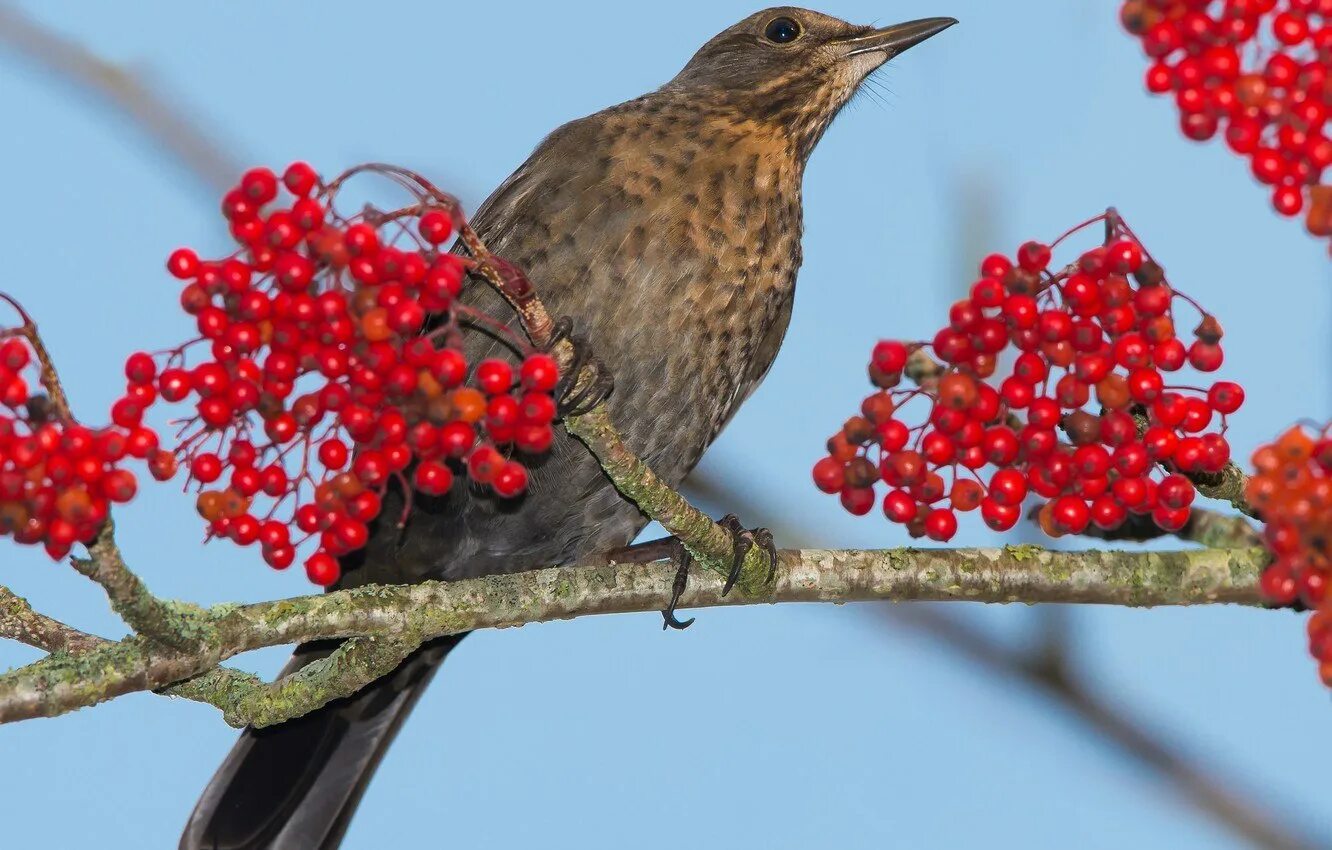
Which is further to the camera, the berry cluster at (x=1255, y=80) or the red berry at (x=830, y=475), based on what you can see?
the red berry at (x=830, y=475)

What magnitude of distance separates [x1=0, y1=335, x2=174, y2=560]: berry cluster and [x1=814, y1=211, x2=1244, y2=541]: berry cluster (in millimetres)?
1190

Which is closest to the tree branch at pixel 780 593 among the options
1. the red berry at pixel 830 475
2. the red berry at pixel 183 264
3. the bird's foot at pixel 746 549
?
the bird's foot at pixel 746 549

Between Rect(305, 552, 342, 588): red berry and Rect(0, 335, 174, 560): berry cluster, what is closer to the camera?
Rect(0, 335, 174, 560): berry cluster

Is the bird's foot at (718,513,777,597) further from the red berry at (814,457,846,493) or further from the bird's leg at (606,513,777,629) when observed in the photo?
the red berry at (814,457,846,493)

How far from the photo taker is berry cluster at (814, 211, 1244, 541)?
261 centimetres

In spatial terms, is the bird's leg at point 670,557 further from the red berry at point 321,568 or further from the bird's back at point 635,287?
the red berry at point 321,568

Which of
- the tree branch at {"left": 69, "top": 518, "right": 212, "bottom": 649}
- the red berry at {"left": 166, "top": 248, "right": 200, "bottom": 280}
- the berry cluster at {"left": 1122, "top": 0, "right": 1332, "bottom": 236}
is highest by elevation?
the berry cluster at {"left": 1122, "top": 0, "right": 1332, "bottom": 236}

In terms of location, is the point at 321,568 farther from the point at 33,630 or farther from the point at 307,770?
the point at 307,770

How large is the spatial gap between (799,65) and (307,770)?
2.54 m

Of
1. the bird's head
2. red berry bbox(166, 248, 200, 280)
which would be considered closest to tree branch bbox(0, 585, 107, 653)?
red berry bbox(166, 248, 200, 280)

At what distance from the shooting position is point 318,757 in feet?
15.2

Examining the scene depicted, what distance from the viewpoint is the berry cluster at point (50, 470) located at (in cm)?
223

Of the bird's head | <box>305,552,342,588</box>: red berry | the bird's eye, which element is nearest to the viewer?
<box>305,552,342,588</box>: red berry

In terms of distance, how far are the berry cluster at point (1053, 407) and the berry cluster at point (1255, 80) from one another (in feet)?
2.34
